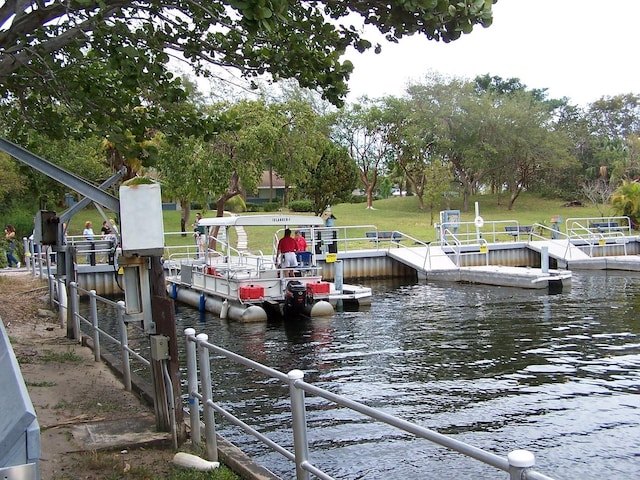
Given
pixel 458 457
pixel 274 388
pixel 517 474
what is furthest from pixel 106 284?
pixel 517 474

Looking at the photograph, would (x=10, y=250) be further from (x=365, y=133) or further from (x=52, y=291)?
(x=365, y=133)

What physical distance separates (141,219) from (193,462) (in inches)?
92.0

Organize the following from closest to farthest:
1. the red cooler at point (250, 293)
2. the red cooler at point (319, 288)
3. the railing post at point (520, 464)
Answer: the railing post at point (520, 464) → the red cooler at point (250, 293) → the red cooler at point (319, 288)

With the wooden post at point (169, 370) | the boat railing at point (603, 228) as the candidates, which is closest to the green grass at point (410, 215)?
the boat railing at point (603, 228)

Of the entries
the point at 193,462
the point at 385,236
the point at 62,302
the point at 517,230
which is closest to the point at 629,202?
the point at 517,230

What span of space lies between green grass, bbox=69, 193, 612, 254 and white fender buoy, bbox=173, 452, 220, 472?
34.2 metres

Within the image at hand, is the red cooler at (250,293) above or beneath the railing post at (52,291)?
beneath

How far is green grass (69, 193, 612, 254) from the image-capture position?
4688 centimetres

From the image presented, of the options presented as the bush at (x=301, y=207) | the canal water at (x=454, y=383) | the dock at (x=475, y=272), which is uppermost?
the bush at (x=301, y=207)

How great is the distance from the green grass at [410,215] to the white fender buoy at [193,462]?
34187 mm

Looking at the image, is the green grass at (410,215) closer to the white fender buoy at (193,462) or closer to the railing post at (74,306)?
the railing post at (74,306)

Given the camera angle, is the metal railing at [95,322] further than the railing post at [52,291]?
No

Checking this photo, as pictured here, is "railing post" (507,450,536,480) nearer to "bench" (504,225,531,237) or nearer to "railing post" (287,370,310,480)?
"railing post" (287,370,310,480)

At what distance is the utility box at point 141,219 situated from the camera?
6.85 meters
